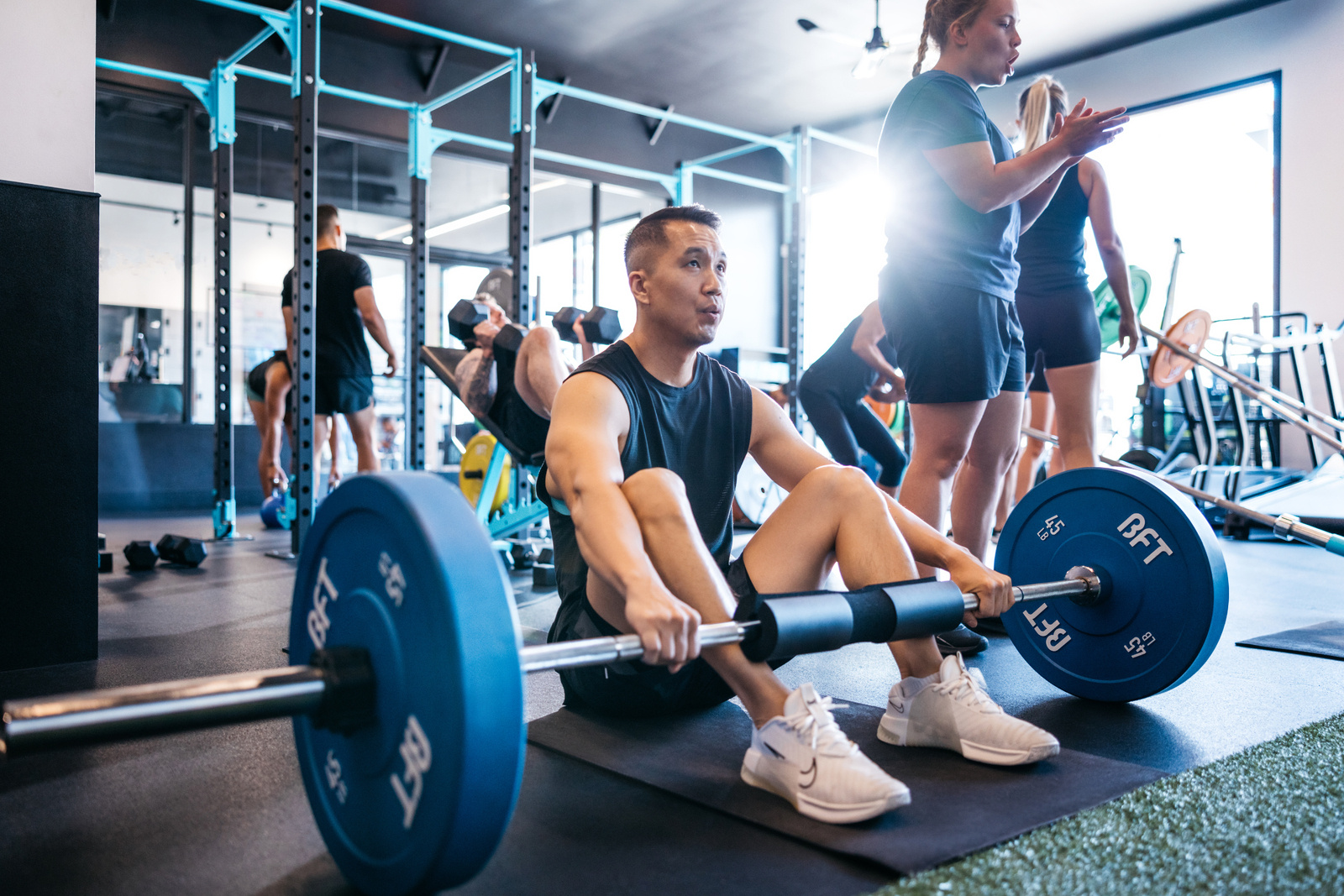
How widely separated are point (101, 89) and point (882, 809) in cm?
595

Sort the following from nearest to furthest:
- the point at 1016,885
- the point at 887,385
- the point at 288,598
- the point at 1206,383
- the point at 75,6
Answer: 1. the point at 1016,885
2. the point at 75,6
3. the point at 288,598
4. the point at 887,385
5. the point at 1206,383

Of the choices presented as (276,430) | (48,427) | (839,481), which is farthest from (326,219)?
(839,481)

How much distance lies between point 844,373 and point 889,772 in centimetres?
215

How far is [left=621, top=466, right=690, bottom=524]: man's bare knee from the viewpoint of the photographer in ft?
3.64

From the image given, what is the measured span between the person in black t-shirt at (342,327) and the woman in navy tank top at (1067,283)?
244 centimetres

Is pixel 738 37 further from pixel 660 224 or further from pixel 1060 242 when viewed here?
pixel 660 224

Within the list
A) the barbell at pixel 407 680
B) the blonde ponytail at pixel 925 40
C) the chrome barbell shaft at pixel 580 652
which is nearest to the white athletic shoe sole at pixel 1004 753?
the barbell at pixel 407 680

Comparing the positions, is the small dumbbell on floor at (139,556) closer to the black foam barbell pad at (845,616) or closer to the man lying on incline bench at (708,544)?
the man lying on incline bench at (708,544)

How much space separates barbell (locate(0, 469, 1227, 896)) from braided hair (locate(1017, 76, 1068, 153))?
1459 mm

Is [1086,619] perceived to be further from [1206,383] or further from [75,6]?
[1206,383]

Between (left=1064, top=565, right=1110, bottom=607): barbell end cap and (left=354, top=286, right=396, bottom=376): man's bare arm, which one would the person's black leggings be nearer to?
(left=354, top=286, right=396, bottom=376): man's bare arm

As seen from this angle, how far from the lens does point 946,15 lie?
5.72ft

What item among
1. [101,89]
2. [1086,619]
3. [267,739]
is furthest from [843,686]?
[101,89]

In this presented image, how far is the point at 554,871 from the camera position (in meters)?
0.94
